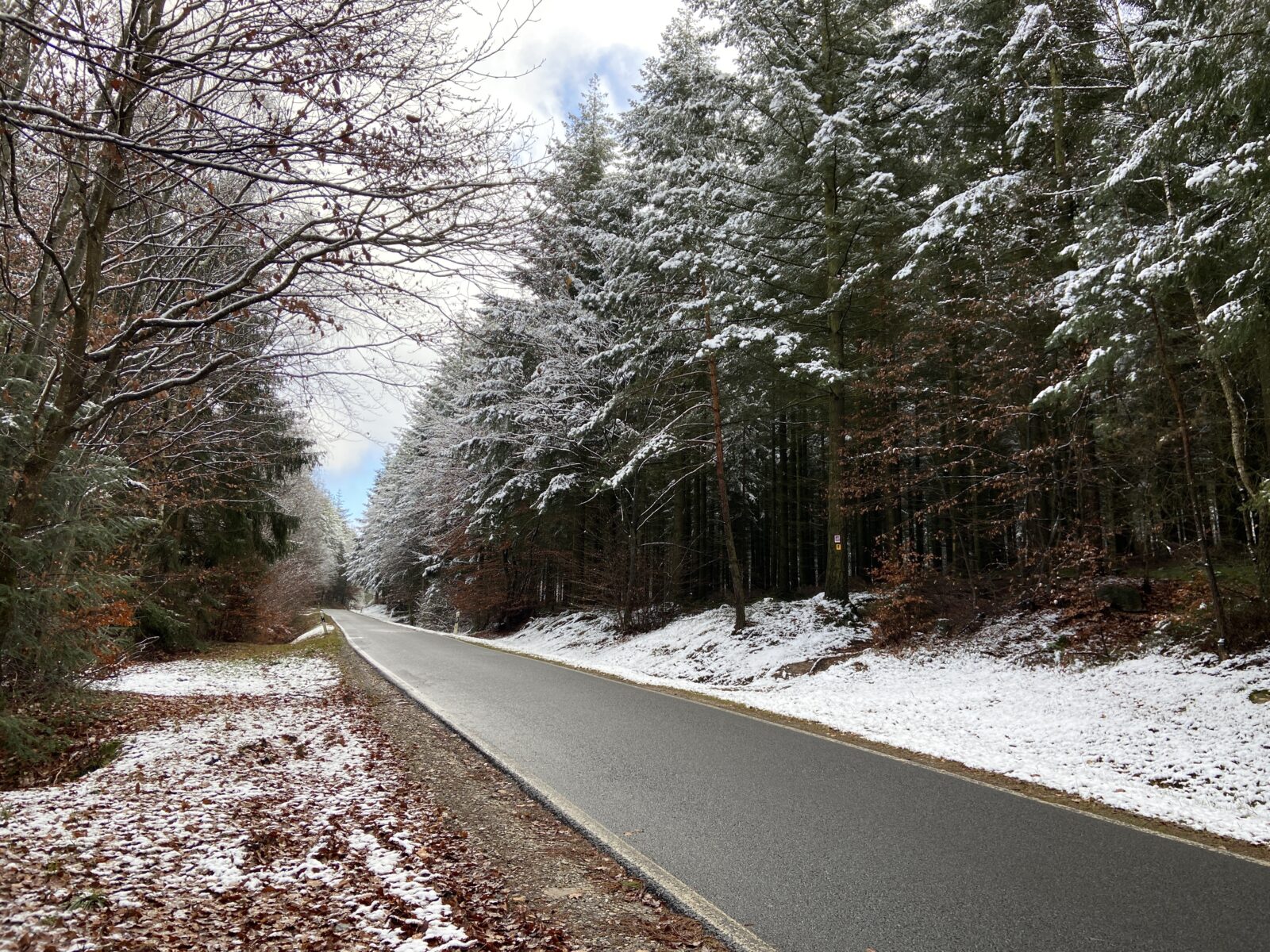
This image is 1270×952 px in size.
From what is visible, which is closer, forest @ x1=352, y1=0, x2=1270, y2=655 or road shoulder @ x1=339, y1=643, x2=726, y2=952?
road shoulder @ x1=339, y1=643, x2=726, y2=952

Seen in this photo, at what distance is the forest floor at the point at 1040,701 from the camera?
5.52m

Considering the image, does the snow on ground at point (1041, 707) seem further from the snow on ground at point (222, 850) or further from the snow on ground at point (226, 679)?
the snow on ground at point (226, 679)

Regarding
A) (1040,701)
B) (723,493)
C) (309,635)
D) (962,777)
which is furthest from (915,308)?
(309,635)

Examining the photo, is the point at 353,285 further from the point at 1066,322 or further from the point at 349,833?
the point at 1066,322

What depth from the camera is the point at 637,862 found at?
382 centimetres

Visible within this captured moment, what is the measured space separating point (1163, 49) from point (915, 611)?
8.38 metres

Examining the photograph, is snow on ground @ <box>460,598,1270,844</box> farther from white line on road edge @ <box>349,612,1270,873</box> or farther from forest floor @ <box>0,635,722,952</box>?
forest floor @ <box>0,635,722,952</box>

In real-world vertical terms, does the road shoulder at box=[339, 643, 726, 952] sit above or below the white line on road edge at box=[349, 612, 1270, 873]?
above

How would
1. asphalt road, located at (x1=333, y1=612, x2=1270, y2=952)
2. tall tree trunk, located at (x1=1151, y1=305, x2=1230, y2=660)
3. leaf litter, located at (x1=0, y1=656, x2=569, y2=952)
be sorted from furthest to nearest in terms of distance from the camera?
1. tall tree trunk, located at (x1=1151, y1=305, x2=1230, y2=660)
2. asphalt road, located at (x1=333, y1=612, x2=1270, y2=952)
3. leaf litter, located at (x1=0, y1=656, x2=569, y2=952)

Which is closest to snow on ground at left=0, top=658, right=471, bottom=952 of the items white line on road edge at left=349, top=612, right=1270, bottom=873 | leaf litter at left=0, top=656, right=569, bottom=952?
leaf litter at left=0, top=656, right=569, bottom=952

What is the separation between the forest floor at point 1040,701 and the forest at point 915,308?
37.5 inches

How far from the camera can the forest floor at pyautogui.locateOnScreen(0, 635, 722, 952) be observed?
300 centimetres

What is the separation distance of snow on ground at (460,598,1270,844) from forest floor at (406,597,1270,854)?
0.02 metres

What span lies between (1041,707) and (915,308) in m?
7.56
